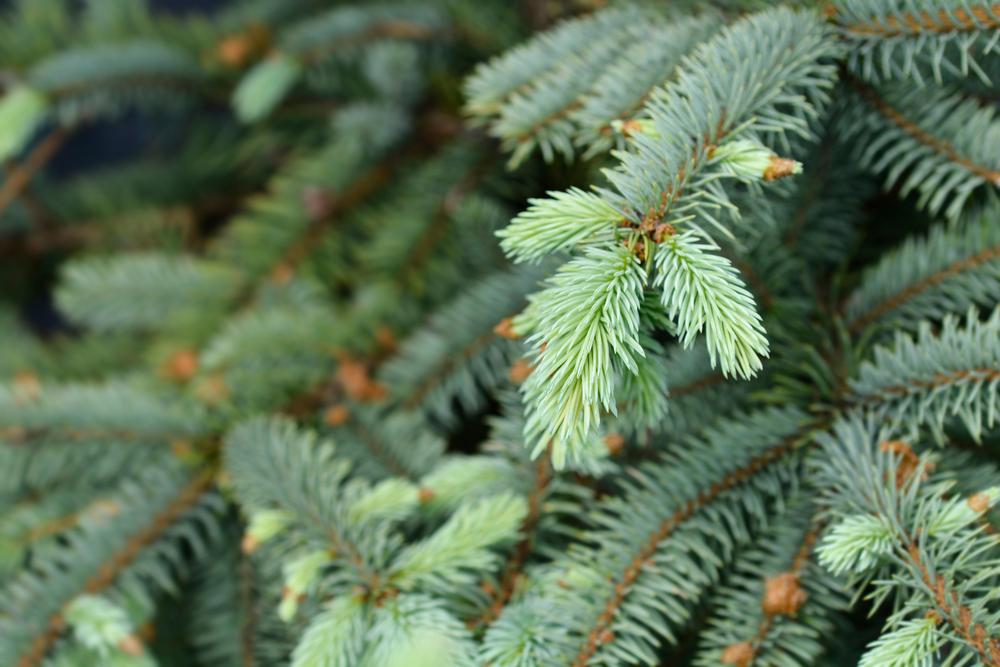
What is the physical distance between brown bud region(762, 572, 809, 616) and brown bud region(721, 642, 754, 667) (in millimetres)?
26

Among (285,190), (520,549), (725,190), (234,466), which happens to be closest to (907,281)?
(725,190)

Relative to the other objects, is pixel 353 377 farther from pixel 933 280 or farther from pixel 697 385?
pixel 933 280

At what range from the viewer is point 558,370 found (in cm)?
45

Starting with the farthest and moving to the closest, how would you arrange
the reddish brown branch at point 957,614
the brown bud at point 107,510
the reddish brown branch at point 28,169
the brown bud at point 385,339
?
the reddish brown branch at point 28,169 → the brown bud at point 385,339 → the brown bud at point 107,510 → the reddish brown branch at point 957,614

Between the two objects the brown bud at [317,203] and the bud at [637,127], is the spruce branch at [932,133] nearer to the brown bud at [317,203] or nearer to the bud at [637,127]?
the bud at [637,127]

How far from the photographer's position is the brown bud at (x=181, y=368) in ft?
2.72

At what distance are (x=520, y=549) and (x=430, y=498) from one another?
0.07 metres

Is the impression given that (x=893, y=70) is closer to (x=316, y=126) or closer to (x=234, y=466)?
(x=234, y=466)

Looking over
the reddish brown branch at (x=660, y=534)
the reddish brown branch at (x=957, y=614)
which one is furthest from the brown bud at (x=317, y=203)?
the reddish brown branch at (x=957, y=614)

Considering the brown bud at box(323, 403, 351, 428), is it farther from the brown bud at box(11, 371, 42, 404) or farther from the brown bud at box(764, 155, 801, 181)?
the brown bud at box(764, 155, 801, 181)

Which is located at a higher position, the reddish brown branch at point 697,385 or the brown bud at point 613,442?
the reddish brown branch at point 697,385

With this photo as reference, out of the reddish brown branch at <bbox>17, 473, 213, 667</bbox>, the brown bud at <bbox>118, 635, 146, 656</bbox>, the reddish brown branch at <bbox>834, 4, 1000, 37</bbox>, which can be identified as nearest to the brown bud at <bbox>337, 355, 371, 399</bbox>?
the reddish brown branch at <bbox>17, 473, 213, 667</bbox>

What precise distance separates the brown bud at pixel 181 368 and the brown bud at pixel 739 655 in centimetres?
53

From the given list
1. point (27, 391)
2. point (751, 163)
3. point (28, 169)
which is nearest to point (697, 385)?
point (751, 163)
